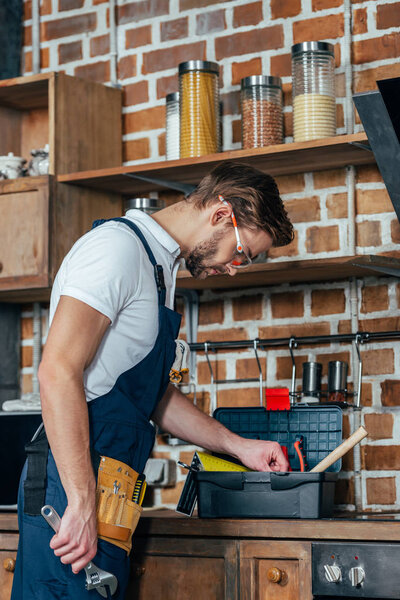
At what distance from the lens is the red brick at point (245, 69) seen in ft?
9.82

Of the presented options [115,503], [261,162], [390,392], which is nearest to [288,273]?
[261,162]

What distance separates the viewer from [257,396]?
2.90 m

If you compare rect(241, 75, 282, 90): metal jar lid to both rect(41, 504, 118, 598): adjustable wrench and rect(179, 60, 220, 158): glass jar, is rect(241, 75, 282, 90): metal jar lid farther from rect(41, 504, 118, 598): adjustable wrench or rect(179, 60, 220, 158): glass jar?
rect(41, 504, 118, 598): adjustable wrench

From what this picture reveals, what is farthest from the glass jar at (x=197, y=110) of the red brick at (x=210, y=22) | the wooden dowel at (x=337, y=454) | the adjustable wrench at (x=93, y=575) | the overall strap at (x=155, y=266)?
the adjustable wrench at (x=93, y=575)

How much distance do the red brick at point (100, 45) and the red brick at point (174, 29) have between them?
0.22m

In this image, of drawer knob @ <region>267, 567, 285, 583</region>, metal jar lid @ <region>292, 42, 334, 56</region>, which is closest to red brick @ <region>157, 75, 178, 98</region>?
metal jar lid @ <region>292, 42, 334, 56</region>

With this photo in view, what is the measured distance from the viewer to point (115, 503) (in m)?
1.88

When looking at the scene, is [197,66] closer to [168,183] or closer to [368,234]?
[168,183]

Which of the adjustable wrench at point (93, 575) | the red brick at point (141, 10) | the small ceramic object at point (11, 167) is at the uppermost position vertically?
the red brick at point (141, 10)

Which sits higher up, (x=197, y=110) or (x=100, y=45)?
(x=100, y=45)

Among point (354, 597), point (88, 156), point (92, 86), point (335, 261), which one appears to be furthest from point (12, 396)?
point (354, 597)

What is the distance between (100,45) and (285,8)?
706 millimetres

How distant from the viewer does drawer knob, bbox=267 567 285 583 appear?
2.14 metres

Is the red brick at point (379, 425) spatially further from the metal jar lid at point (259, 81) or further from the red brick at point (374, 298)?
the metal jar lid at point (259, 81)
